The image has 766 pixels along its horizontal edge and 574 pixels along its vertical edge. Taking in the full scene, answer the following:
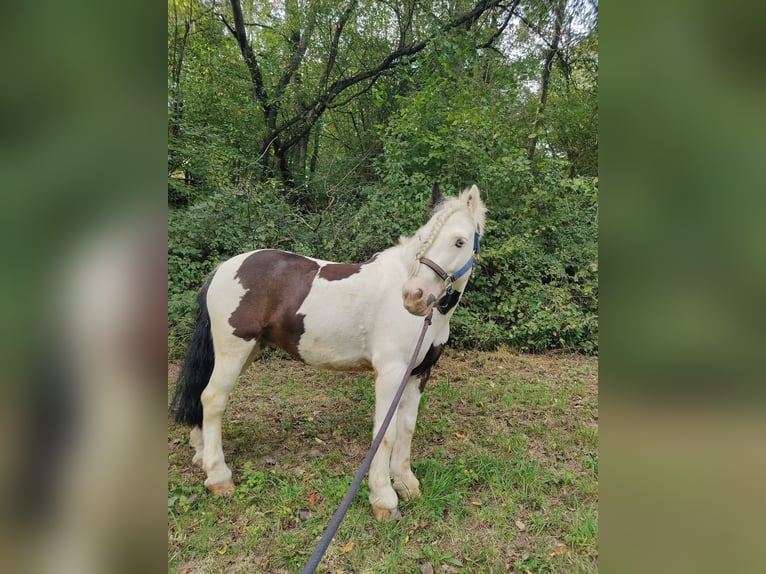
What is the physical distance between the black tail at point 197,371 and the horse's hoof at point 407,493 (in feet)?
5.27

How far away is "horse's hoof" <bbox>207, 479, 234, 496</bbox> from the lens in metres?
2.44

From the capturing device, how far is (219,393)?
8.32ft

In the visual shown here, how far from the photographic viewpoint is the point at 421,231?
2348mm

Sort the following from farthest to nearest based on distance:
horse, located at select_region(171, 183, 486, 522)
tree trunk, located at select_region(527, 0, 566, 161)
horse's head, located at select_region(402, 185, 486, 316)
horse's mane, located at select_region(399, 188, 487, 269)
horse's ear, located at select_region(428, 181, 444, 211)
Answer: tree trunk, located at select_region(527, 0, 566, 161) → horse's ear, located at select_region(428, 181, 444, 211) → horse, located at select_region(171, 183, 486, 522) → horse's mane, located at select_region(399, 188, 487, 269) → horse's head, located at select_region(402, 185, 486, 316)

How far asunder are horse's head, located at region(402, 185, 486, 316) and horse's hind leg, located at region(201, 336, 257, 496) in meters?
1.30

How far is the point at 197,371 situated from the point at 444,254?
207 cm

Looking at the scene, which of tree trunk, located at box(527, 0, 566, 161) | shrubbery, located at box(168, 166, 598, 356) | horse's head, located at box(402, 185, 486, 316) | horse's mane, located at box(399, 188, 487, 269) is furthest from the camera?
tree trunk, located at box(527, 0, 566, 161)

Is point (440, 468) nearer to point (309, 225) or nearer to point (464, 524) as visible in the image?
point (464, 524)

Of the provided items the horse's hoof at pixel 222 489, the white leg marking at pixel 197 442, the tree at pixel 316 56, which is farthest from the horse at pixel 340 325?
the tree at pixel 316 56

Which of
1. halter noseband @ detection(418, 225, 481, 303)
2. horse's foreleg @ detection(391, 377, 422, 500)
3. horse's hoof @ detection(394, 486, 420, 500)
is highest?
halter noseband @ detection(418, 225, 481, 303)

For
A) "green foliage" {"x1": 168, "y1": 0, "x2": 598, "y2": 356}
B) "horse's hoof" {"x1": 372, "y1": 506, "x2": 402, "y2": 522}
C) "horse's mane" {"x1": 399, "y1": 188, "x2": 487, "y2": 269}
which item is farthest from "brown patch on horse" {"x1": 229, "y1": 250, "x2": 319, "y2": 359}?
"green foliage" {"x1": 168, "y1": 0, "x2": 598, "y2": 356}

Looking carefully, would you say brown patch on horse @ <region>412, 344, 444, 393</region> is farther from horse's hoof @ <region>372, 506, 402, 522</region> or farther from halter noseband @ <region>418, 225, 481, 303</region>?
horse's hoof @ <region>372, 506, 402, 522</region>

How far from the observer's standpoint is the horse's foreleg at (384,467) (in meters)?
2.27
